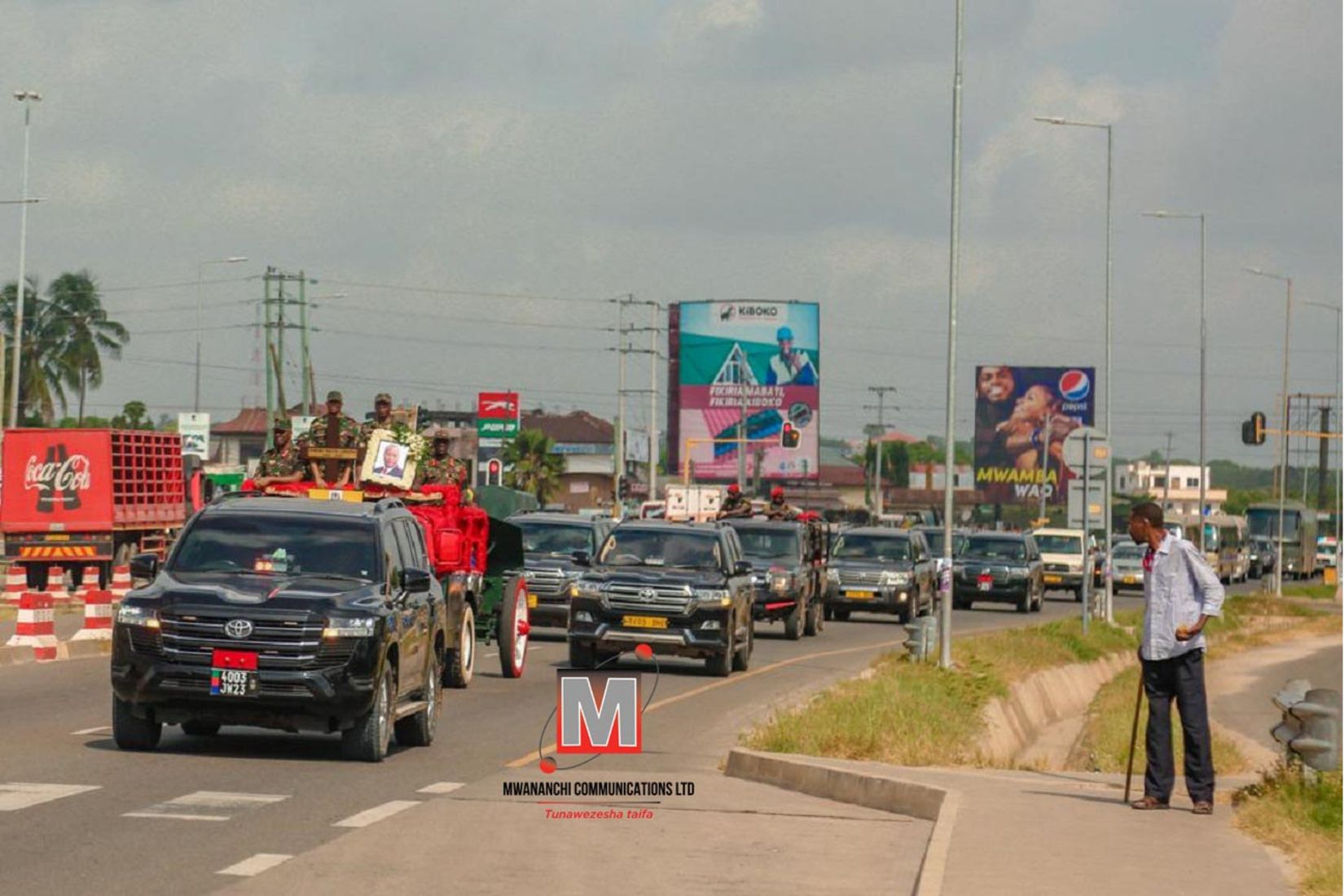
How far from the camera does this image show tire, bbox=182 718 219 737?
17.4 metres

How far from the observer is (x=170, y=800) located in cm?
1369

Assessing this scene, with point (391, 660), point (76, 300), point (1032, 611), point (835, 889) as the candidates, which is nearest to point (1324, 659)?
point (1032, 611)

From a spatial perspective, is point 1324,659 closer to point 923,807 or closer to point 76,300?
point 923,807

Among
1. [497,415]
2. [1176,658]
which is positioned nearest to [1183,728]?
[1176,658]

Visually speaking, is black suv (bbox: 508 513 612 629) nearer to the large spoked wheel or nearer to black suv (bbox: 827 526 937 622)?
the large spoked wheel

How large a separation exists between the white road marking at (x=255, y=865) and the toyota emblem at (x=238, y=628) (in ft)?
12.9

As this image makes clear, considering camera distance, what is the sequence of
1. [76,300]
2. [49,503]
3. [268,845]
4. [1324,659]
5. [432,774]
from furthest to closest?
[76,300], [1324,659], [49,503], [432,774], [268,845]

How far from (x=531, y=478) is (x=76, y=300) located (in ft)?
98.8

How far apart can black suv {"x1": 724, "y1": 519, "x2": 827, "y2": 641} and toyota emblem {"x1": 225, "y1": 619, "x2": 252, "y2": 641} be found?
2105 centimetres

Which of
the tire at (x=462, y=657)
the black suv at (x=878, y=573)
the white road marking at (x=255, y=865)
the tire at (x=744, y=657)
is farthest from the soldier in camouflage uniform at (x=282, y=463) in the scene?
the black suv at (x=878, y=573)

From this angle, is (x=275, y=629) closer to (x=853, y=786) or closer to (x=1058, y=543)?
(x=853, y=786)

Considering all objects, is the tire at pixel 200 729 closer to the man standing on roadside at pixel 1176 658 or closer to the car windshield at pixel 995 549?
the man standing on roadside at pixel 1176 658

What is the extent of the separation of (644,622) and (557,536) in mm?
9258

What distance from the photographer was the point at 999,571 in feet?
182
